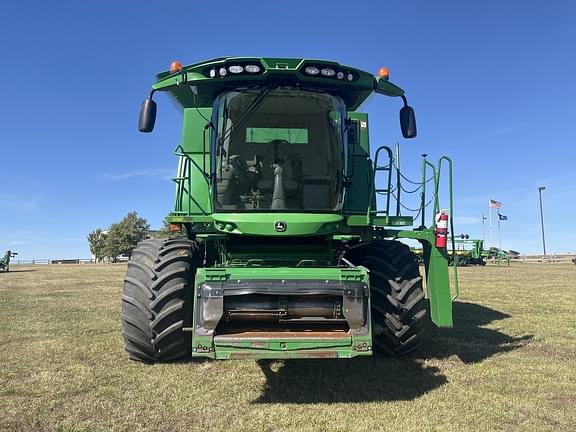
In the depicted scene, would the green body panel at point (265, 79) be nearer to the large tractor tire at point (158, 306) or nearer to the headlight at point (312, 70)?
the headlight at point (312, 70)

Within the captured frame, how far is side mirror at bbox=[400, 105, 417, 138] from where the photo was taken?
5.78m

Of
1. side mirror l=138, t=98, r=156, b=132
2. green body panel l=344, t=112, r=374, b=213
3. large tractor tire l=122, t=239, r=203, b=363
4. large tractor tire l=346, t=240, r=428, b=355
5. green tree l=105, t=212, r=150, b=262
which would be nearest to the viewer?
large tractor tire l=122, t=239, r=203, b=363

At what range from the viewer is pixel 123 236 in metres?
80.9

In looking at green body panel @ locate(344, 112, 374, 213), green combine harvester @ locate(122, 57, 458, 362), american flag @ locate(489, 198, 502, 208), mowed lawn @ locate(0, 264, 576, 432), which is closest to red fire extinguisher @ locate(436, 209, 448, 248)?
green combine harvester @ locate(122, 57, 458, 362)

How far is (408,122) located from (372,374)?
9.58 ft

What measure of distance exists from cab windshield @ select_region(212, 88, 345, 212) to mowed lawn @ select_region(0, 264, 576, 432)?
179 cm

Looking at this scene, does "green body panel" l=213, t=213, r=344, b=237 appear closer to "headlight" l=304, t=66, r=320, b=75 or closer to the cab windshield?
the cab windshield

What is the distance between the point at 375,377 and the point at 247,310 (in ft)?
5.16

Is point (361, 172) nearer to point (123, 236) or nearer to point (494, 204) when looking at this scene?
point (494, 204)

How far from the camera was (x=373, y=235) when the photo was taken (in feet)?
18.6

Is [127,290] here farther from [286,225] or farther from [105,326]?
[105,326]

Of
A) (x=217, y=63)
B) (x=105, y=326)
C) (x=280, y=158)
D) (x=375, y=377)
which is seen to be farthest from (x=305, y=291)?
(x=105, y=326)

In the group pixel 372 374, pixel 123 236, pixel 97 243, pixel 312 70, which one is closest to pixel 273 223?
pixel 312 70

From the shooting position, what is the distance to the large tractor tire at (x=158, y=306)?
4.66 metres
